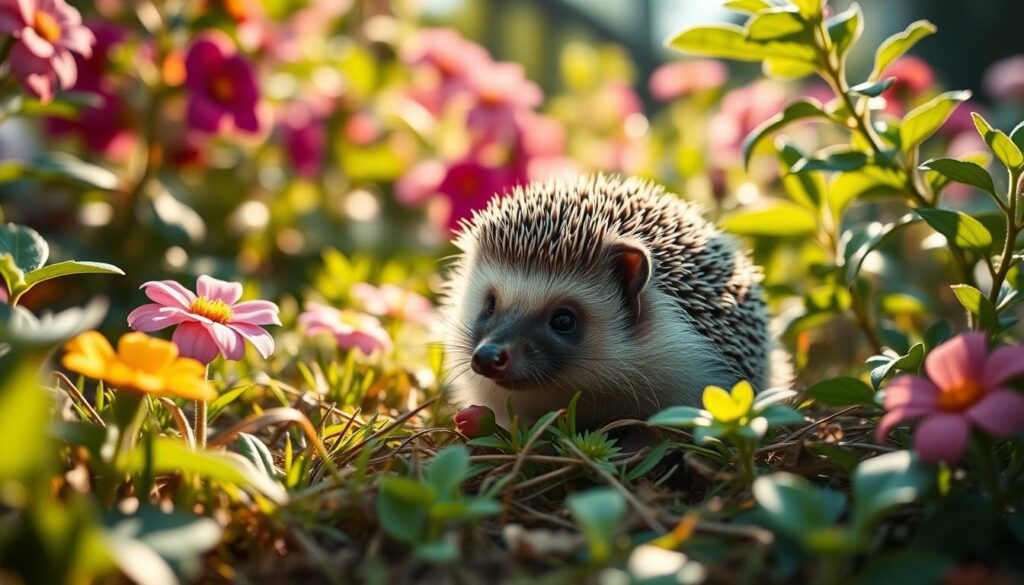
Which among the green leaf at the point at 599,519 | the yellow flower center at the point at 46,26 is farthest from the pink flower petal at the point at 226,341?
the yellow flower center at the point at 46,26

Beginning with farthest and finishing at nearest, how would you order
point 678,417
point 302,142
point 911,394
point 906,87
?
point 906,87, point 302,142, point 678,417, point 911,394

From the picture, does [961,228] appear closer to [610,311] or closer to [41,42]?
[610,311]

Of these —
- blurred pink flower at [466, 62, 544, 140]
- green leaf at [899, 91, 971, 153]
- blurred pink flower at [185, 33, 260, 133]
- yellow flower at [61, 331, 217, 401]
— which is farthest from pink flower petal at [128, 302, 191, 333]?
blurred pink flower at [466, 62, 544, 140]

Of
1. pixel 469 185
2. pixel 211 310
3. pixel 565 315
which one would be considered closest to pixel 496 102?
pixel 469 185

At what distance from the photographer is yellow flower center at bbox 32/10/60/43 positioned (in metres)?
2.54

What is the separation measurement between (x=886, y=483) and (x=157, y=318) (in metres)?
1.54

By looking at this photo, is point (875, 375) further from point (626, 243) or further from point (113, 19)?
point (113, 19)

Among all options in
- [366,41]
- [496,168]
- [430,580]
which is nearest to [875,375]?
[430,580]

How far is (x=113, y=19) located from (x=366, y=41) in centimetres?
135

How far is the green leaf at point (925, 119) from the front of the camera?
7.97ft

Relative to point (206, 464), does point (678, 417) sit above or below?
above

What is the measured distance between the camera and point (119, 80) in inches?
151

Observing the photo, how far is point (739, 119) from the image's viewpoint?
4.64 m

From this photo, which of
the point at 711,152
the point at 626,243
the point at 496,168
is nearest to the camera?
the point at 626,243
